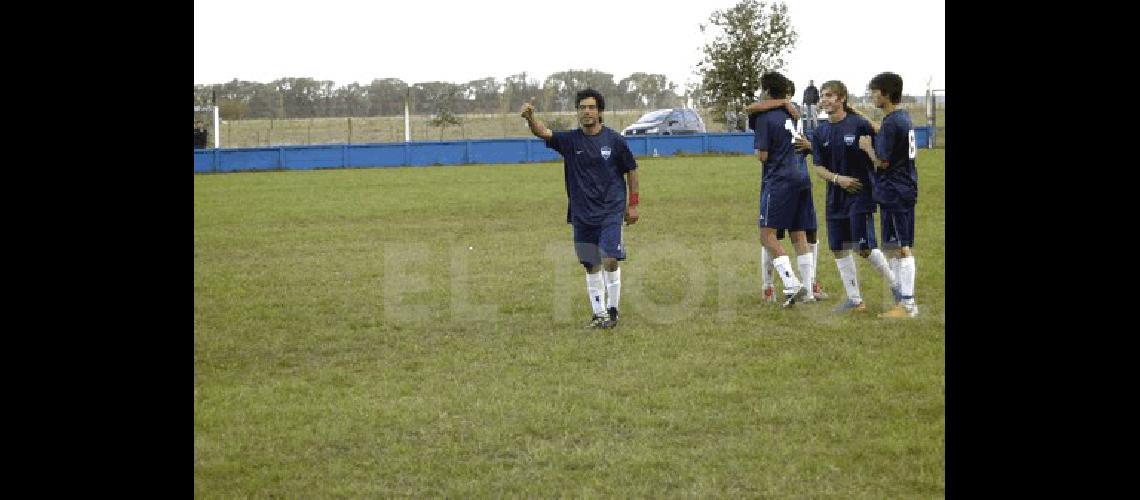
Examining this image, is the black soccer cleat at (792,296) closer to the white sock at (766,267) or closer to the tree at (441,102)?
the white sock at (766,267)

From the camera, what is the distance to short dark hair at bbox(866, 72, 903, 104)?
10328 millimetres

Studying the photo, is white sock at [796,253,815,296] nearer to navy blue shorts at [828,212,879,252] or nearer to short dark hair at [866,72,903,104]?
navy blue shorts at [828,212,879,252]

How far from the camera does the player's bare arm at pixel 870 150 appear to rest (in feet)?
34.8

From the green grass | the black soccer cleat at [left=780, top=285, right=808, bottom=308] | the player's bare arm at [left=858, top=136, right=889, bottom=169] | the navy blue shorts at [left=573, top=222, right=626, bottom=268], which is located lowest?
the green grass

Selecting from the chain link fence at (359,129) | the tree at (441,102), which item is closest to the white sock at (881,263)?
the chain link fence at (359,129)

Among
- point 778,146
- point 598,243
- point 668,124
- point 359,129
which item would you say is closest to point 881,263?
point 778,146

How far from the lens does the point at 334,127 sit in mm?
53188

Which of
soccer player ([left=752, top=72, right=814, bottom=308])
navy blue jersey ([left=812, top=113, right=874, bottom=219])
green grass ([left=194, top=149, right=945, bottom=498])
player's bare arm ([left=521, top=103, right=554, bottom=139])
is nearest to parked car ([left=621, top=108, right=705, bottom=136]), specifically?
green grass ([left=194, top=149, right=945, bottom=498])

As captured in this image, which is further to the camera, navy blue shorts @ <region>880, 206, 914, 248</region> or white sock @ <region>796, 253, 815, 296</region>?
white sock @ <region>796, 253, 815, 296</region>

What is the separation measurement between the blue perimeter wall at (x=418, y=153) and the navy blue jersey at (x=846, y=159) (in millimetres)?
32737

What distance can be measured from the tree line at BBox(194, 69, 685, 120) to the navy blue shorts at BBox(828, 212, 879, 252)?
1494 inches
